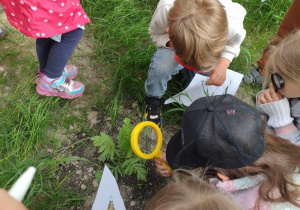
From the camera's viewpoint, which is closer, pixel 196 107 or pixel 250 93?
pixel 196 107

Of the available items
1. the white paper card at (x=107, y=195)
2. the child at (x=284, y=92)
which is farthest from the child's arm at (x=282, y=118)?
the white paper card at (x=107, y=195)

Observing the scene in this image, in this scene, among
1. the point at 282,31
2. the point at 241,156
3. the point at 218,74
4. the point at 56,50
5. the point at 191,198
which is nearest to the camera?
the point at 191,198

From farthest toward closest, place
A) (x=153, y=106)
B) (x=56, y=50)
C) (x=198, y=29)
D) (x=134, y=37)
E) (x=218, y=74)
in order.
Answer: (x=134, y=37), (x=153, y=106), (x=218, y=74), (x=56, y=50), (x=198, y=29)

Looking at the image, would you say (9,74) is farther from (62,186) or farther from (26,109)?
(62,186)

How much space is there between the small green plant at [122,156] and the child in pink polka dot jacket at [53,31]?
51 cm

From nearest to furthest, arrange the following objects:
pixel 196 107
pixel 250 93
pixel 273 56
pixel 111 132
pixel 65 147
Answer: pixel 196 107 → pixel 273 56 → pixel 65 147 → pixel 111 132 → pixel 250 93

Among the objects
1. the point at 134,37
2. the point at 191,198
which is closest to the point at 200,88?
the point at 134,37

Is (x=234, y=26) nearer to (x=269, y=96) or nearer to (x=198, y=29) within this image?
(x=198, y=29)

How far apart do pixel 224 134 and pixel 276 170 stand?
261 millimetres

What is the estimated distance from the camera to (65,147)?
5.24 ft

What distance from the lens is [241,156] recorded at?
0.99 meters

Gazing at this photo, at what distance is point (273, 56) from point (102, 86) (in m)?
1.20

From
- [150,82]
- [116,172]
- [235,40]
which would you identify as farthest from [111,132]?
[235,40]

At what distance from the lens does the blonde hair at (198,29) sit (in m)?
1.27
